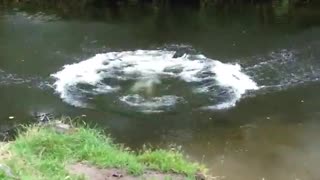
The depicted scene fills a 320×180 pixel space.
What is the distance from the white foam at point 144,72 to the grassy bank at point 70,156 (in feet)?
13.6

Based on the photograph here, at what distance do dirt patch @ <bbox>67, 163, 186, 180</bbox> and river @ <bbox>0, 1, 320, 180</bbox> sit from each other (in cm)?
198

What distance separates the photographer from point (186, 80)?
11.6 metres

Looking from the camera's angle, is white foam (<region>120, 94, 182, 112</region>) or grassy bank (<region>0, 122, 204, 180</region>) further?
white foam (<region>120, 94, 182, 112</region>)

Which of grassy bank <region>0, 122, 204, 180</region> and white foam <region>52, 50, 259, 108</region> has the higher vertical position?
grassy bank <region>0, 122, 204, 180</region>

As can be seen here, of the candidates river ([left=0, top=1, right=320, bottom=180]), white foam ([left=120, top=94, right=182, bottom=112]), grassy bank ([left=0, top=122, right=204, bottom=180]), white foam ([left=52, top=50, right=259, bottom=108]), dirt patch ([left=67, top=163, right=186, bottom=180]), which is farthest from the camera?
white foam ([left=52, top=50, right=259, bottom=108])

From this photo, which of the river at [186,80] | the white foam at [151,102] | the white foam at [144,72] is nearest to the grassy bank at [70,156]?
the river at [186,80]

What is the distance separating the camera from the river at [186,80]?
9.05 m

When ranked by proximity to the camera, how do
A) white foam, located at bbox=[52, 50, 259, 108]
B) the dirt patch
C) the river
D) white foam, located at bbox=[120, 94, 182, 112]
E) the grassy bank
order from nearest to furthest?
1. the grassy bank
2. the dirt patch
3. the river
4. white foam, located at bbox=[120, 94, 182, 112]
5. white foam, located at bbox=[52, 50, 259, 108]

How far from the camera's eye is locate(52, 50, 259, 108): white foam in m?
11.2

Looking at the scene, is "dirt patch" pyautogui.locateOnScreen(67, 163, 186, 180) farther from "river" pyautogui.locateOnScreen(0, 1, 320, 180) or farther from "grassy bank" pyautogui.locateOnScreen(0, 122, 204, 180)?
"river" pyautogui.locateOnScreen(0, 1, 320, 180)

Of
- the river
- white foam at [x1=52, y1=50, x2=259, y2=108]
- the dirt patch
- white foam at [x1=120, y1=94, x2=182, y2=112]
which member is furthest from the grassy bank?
white foam at [x1=52, y1=50, x2=259, y2=108]

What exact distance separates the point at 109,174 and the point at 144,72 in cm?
645

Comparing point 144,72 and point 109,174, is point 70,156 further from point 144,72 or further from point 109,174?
point 144,72

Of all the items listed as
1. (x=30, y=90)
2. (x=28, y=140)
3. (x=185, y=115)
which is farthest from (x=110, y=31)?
(x=28, y=140)
